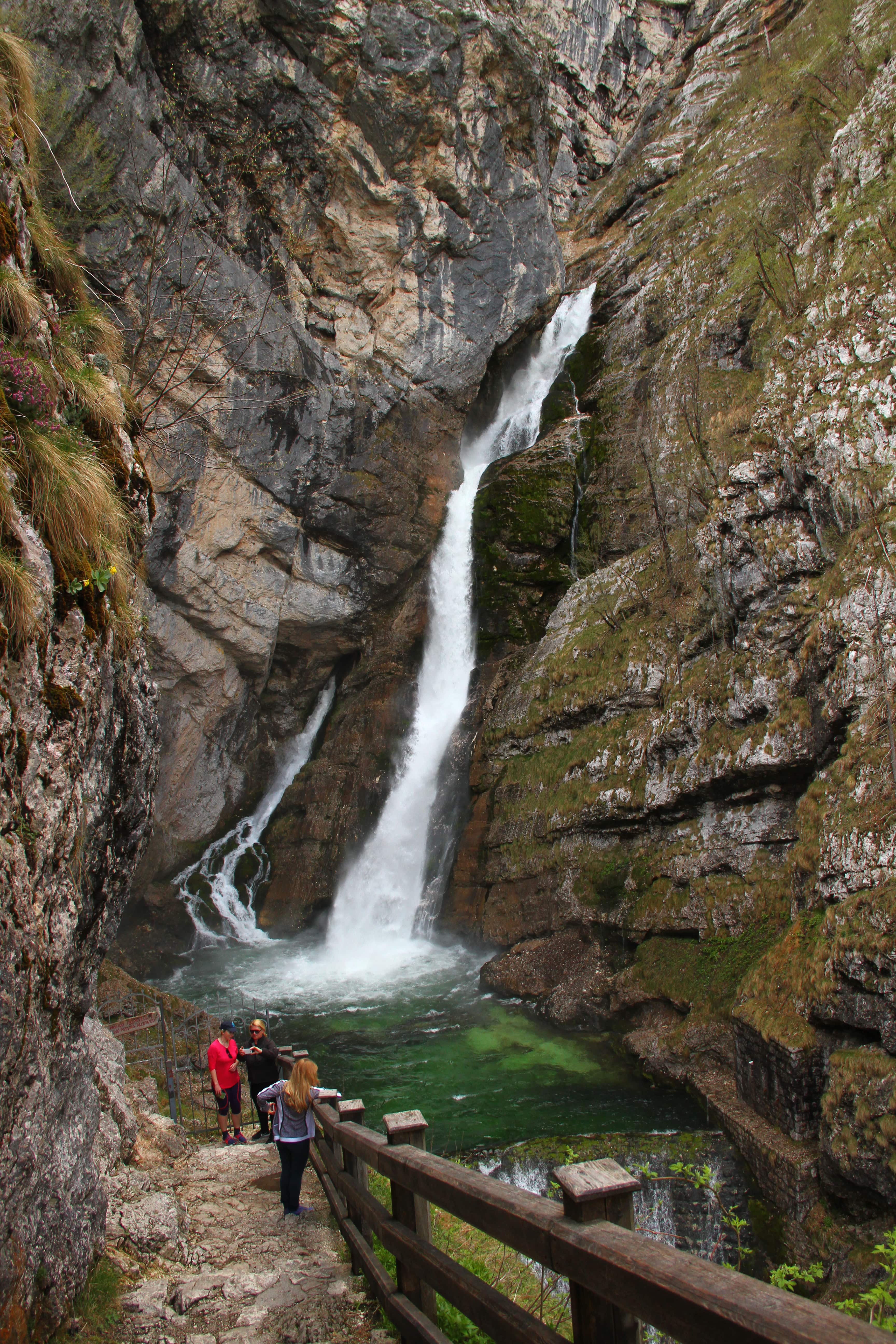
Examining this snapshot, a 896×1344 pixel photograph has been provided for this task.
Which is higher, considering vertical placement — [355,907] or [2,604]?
[2,604]

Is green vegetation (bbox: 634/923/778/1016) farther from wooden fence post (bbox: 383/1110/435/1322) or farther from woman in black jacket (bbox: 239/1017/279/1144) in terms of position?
wooden fence post (bbox: 383/1110/435/1322)

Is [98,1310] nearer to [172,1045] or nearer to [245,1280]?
[245,1280]

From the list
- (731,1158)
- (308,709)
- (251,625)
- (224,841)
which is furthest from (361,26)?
(731,1158)

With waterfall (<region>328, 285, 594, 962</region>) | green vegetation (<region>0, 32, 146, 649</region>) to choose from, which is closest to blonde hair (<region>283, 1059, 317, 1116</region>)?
green vegetation (<region>0, 32, 146, 649</region>)

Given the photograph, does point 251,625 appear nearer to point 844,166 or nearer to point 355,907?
point 355,907

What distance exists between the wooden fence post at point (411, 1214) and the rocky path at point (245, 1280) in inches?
14.5

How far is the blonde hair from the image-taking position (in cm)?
537

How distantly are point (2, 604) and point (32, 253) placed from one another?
3.94 m

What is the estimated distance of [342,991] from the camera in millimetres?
16609

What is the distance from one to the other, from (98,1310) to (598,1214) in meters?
3.00

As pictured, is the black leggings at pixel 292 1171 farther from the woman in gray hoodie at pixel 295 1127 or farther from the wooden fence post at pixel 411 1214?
the wooden fence post at pixel 411 1214

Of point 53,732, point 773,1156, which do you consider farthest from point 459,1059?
point 53,732

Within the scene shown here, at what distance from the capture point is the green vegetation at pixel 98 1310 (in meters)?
3.34

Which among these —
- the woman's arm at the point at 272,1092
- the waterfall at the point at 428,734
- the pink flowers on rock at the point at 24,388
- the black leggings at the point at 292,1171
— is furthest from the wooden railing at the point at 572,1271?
the waterfall at the point at 428,734
